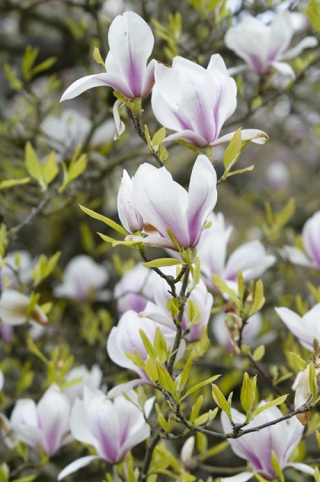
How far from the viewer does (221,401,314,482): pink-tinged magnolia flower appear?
2.08ft

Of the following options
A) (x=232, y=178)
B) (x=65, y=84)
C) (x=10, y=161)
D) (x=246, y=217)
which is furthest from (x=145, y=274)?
(x=246, y=217)

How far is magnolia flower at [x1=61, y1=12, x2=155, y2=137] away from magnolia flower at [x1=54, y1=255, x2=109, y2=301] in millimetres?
944

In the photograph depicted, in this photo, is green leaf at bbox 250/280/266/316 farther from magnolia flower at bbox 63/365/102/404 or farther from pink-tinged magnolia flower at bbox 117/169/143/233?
magnolia flower at bbox 63/365/102/404

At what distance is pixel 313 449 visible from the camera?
1216 millimetres

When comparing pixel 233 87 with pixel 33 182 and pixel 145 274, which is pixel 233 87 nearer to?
pixel 145 274

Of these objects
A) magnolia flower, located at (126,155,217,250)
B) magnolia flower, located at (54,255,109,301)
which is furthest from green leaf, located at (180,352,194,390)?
magnolia flower, located at (54,255,109,301)

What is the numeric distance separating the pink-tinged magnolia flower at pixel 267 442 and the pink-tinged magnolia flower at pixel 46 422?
24 cm

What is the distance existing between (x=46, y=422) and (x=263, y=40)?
0.62 meters

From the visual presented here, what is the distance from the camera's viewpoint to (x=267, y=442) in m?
0.64

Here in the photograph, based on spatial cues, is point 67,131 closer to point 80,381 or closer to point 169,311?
point 80,381

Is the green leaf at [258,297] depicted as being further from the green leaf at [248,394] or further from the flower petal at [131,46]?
the flower petal at [131,46]

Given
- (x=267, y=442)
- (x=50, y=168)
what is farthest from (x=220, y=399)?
(x=50, y=168)

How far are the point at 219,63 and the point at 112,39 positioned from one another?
12 centimetres

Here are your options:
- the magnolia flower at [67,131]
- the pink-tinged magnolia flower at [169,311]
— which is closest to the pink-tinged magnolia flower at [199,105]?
the pink-tinged magnolia flower at [169,311]
